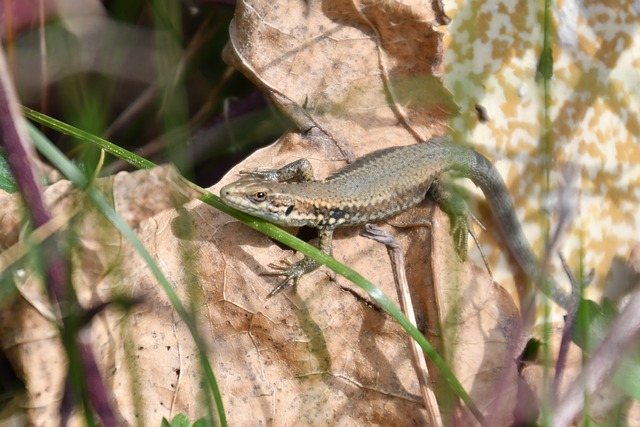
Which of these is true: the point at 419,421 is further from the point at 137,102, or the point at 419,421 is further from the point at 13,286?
the point at 137,102

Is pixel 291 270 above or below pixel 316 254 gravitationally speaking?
below

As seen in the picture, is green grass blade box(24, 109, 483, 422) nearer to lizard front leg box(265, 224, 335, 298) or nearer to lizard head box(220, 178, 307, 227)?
lizard head box(220, 178, 307, 227)

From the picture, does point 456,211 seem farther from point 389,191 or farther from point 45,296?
point 45,296

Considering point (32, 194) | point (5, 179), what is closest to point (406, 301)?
point (5, 179)

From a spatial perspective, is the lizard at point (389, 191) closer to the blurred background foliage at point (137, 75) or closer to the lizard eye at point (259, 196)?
the lizard eye at point (259, 196)

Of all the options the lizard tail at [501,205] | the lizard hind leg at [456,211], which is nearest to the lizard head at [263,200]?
the lizard hind leg at [456,211]

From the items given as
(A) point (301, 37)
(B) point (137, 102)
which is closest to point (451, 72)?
(A) point (301, 37)

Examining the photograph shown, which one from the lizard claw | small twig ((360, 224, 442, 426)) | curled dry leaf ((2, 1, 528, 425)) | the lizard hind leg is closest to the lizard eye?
curled dry leaf ((2, 1, 528, 425))

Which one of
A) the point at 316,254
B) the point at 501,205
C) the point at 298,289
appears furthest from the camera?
the point at 501,205

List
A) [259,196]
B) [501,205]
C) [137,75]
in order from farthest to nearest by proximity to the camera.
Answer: [137,75], [501,205], [259,196]
